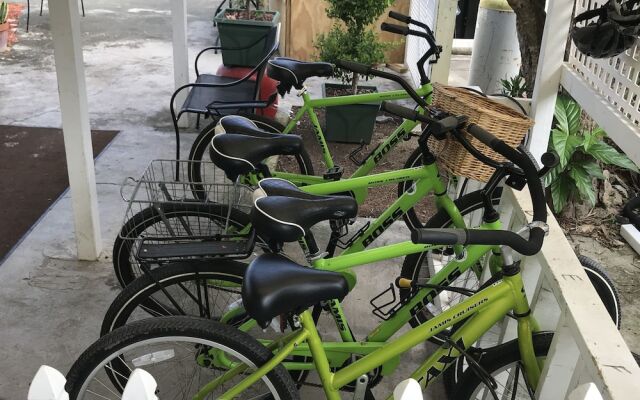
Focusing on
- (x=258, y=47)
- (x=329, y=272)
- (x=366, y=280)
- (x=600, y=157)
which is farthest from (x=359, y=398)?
(x=258, y=47)

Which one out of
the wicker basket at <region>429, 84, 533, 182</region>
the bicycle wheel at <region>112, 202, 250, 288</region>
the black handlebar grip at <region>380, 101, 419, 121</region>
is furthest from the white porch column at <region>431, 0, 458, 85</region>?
the bicycle wheel at <region>112, 202, 250, 288</region>

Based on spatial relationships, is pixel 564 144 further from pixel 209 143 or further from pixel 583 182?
pixel 209 143

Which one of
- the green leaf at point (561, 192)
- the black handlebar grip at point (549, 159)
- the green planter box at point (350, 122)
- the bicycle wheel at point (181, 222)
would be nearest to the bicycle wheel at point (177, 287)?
the bicycle wheel at point (181, 222)

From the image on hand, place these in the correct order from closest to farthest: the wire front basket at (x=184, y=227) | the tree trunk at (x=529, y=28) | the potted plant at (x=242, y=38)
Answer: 1. the wire front basket at (x=184, y=227)
2. the tree trunk at (x=529, y=28)
3. the potted plant at (x=242, y=38)

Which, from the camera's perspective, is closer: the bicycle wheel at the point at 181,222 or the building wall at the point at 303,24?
the bicycle wheel at the point at 181,222

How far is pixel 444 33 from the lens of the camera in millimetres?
4848

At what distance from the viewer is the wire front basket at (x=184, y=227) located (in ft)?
6.75

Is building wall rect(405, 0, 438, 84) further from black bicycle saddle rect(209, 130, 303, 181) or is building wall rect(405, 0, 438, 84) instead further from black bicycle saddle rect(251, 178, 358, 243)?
black bicycle saddle rect(251, 178, 358, 243)

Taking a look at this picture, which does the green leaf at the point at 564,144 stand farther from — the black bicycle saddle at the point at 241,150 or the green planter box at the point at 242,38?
the green planter box at the point at 242,38

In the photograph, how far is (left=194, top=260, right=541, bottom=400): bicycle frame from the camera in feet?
5.71

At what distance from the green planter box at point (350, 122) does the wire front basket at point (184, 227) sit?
79.1 inches

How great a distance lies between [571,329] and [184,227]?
148 centimetres

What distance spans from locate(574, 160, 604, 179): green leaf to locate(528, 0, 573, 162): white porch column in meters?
1.16

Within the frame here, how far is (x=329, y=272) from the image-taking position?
1691 mm
